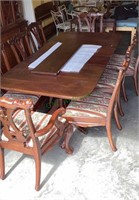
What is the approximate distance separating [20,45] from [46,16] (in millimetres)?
3234

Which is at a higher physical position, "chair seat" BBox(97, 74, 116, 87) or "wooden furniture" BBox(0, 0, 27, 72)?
"wooden furniture" BBox(0, 0, 27, 72)

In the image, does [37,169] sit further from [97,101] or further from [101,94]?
[101,94]

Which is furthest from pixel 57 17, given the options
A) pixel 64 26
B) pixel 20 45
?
pixel 20 45

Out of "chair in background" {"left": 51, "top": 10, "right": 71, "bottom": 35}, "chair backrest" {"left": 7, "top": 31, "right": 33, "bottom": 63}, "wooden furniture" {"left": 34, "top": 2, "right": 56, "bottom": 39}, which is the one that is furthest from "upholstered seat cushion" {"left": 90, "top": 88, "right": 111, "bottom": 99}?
"wooden furniture" {"left": 34, "top": 2, "right": 56, "bottom": 39}

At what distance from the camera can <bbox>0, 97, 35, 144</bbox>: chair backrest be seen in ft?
4.51

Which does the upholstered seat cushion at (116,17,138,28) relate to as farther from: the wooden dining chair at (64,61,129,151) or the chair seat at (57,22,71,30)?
the wooden dining chair at (64,61,129,151)

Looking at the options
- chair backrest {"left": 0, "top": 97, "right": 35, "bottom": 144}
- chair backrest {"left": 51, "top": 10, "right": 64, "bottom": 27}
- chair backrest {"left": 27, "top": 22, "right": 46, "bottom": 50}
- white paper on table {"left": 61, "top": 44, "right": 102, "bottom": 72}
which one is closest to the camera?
chair backrest {"left": 0, "top": 97, "right": 35, "bottom": 144}

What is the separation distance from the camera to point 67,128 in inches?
78.7

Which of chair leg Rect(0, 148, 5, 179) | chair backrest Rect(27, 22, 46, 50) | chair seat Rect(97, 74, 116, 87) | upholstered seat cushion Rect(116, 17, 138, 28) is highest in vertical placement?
chair backrest Rect(27, 22, 46, 50)

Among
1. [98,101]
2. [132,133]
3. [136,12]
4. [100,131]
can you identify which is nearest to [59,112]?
[98,101]

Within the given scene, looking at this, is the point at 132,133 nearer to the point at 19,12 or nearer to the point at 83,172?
the point at 83,172

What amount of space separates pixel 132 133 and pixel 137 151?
0.82 feet

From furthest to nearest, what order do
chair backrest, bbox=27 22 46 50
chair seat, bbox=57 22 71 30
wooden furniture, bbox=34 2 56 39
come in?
wooden furniture, bbox=34 2 56 39 → chair seat, bbox=57 22 71 30 → chair backrest, bbox=27 22 46 50

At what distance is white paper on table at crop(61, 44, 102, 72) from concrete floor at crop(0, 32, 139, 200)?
2.28ft
